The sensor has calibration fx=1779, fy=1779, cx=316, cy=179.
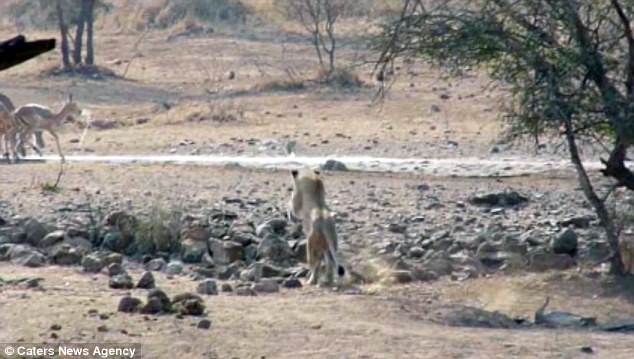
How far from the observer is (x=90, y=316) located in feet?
39.9

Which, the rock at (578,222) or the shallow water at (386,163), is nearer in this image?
the rock at (578,222)

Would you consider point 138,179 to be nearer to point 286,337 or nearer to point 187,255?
point 187,255

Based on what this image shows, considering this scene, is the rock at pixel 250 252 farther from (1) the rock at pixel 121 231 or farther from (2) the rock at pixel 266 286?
(2) the rock at pixel 266 286

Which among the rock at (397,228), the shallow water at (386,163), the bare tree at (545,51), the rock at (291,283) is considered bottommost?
the shallow water at (386,163)

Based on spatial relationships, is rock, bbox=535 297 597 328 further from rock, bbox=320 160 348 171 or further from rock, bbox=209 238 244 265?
rock, bbox=320 160 348 171

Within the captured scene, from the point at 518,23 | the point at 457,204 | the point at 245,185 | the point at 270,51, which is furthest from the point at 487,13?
the point at 270,51

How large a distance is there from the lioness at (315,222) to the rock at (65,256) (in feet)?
6.63

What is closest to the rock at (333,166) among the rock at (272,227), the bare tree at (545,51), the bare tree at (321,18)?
the rock at (272,227)

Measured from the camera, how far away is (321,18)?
46.1 meters

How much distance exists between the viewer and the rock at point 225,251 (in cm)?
1731

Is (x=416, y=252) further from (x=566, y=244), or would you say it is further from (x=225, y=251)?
(x=225, y=251)

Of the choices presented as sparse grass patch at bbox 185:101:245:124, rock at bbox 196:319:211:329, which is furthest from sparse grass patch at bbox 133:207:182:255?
sparse grass patch at bbox 185:101:245:124

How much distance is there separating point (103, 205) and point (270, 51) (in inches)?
988

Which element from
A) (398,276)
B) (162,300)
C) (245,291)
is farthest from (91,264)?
(162,300)
